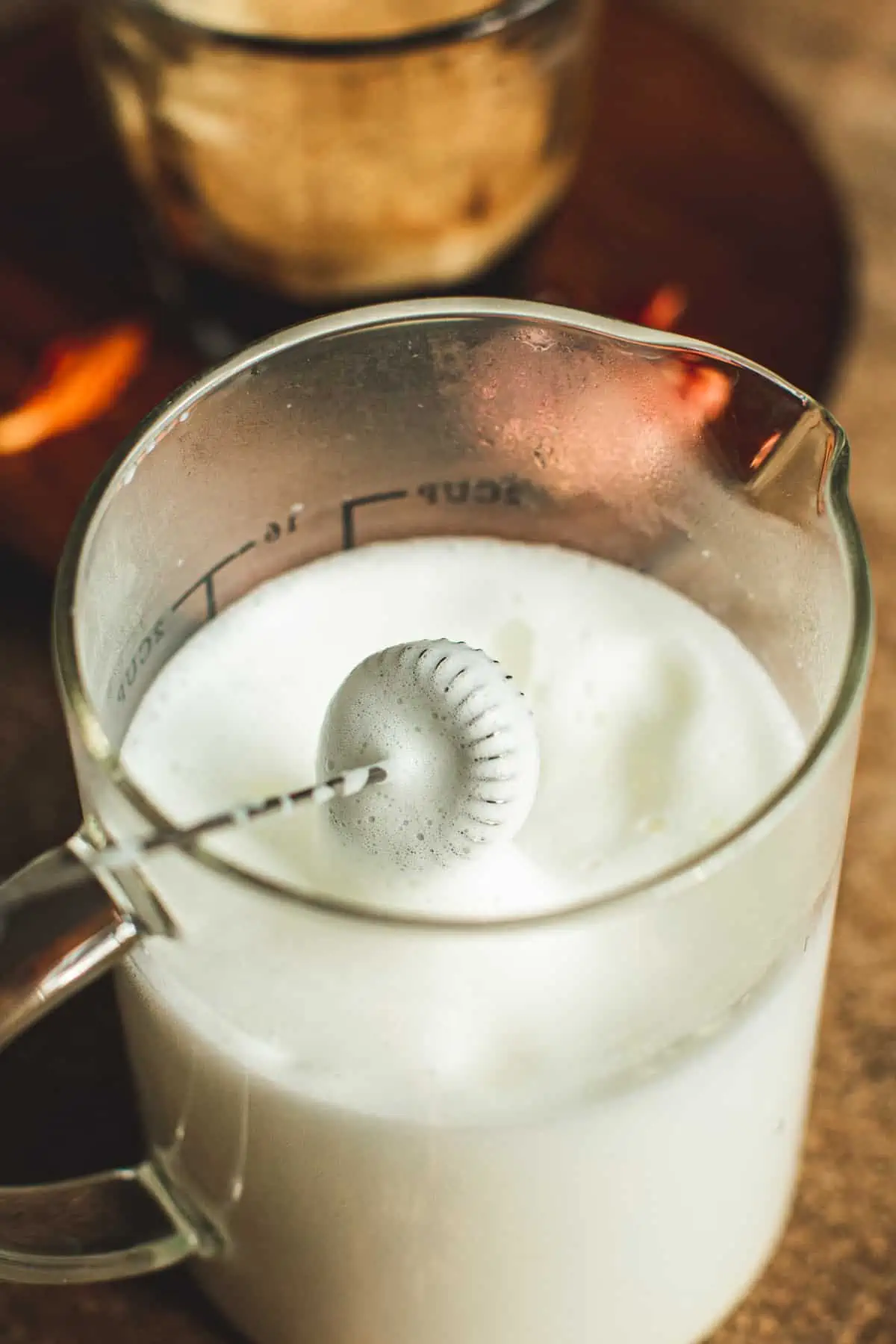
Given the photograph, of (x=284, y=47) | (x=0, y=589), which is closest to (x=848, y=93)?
(x=284, y=47)

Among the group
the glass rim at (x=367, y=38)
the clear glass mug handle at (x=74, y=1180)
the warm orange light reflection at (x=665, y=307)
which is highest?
the glass rim at (x=367, y=38)

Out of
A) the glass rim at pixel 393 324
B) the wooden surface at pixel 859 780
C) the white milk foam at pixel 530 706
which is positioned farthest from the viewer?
the wooden surface at pixel 859 780

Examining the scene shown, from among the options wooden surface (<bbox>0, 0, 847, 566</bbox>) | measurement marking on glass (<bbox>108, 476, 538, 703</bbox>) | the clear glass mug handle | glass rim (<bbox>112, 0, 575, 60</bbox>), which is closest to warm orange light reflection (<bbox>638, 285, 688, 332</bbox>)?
wooden surface (<bbox>0, 0, 847, 566</bbox>)

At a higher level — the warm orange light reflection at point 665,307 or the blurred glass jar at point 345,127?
the blurred glass jar at point 345,127

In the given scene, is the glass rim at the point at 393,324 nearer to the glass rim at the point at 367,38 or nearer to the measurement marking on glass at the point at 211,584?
the measurement marking on glass at the point at 211,584

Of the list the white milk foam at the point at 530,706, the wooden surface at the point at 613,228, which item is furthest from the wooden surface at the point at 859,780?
the white milk foam at the point at 530,706

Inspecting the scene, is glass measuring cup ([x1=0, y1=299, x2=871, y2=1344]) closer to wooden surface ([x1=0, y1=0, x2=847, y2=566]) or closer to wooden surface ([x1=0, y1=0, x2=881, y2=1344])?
wooden surface ([x1=0, y1=0, x2=881, y2=1344])
